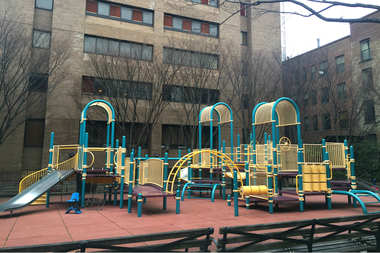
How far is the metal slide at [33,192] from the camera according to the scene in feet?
29.9

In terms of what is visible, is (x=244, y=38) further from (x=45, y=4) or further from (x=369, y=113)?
(x=45, y=4)

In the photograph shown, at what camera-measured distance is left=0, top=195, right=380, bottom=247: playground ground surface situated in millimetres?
6680

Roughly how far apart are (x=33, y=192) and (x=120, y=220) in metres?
3.93

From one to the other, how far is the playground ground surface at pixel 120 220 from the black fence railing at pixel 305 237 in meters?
1.69

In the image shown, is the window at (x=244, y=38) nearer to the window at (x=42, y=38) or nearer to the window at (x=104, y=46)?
the window at (x=104, y=46)

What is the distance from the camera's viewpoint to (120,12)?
25859 mm

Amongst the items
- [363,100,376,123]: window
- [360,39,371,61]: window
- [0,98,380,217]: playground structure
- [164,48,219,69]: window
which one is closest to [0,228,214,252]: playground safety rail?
[0,98,380,217]: playground structure

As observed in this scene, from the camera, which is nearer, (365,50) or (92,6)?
(92,6)

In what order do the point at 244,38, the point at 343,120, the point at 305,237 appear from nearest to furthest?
the point at 305,237 < the point at 343,120 < the point at 244,38

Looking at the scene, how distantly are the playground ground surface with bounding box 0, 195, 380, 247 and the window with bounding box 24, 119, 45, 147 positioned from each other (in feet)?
41.9

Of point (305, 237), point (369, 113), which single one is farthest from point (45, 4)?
point (369, 113)

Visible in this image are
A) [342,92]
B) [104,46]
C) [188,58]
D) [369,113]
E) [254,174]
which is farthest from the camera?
[342,92]

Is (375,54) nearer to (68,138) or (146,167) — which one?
(146,167)

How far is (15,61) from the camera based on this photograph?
1689 centimetres
